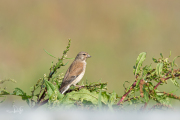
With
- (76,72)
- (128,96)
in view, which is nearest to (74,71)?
(76,72)

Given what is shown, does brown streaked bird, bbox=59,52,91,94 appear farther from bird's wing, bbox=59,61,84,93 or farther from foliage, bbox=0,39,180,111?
foliage, bbox=0,39,180,111

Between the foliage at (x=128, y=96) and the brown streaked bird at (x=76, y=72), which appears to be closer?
the foliage at (x=128, y=96)

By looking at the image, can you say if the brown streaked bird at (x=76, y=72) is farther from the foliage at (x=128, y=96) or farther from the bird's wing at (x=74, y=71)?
the foliage at (x=128, y=96)

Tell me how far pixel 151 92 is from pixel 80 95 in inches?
11.7

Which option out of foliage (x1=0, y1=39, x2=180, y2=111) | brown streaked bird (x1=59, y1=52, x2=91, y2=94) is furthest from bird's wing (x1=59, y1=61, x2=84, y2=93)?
foliage (x1=0, y1=39, x2=180, y2=111)

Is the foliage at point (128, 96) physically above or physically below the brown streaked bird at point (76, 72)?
below

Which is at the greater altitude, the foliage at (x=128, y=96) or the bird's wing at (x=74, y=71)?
the bird's wing at (x=74, y=71)

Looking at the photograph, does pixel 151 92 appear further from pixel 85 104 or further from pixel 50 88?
pixel 50 88

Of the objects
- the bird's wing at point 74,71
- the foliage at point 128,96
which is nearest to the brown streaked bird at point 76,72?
the bird's wing at point 74,71

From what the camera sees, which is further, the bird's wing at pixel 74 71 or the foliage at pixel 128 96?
the bird's wing at pixel 74 71

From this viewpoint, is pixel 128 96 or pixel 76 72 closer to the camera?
pixel 128 96

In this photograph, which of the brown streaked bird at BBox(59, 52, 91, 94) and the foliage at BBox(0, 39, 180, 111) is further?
the brown streaked bird at BBox(59, 52, 91, 94)

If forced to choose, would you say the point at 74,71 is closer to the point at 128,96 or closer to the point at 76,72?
the point at 76,72

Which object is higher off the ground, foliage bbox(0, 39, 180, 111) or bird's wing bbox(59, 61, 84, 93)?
bird's wing bbox(59, 61, 84, 93)
